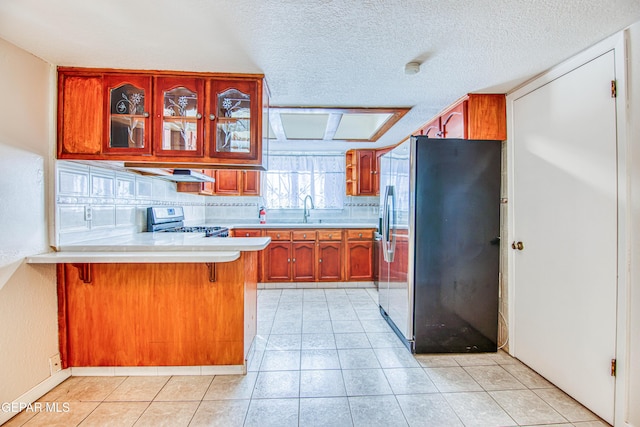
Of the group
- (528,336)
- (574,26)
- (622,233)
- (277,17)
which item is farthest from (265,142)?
(528,336)

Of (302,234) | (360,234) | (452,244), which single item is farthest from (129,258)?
(360,234)

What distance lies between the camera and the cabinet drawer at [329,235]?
165 inches

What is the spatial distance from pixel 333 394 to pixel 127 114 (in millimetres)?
2301

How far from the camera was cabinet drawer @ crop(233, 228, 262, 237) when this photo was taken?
416 cm

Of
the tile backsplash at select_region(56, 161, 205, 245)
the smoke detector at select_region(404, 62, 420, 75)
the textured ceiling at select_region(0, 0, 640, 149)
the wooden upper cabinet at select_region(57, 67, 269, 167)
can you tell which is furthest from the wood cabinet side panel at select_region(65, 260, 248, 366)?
the smoke detector at select_region(404, 62, 420, 75)

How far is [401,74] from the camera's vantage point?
6.68 ft

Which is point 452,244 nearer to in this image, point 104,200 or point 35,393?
point 104,200

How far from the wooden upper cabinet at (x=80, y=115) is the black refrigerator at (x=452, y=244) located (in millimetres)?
2262

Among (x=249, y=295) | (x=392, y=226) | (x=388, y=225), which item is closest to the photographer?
(x=249, y=295)

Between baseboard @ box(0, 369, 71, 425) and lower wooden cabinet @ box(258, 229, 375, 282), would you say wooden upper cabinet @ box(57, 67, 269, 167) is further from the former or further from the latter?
lower wooden cabinet @ box(258, 229, 375, 282)

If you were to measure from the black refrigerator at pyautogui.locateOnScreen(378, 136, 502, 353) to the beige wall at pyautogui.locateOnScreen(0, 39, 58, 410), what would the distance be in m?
2.50

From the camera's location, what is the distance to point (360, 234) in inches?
167

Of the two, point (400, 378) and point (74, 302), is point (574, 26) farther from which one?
point (74, 302)

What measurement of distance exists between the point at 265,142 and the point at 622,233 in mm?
2198
